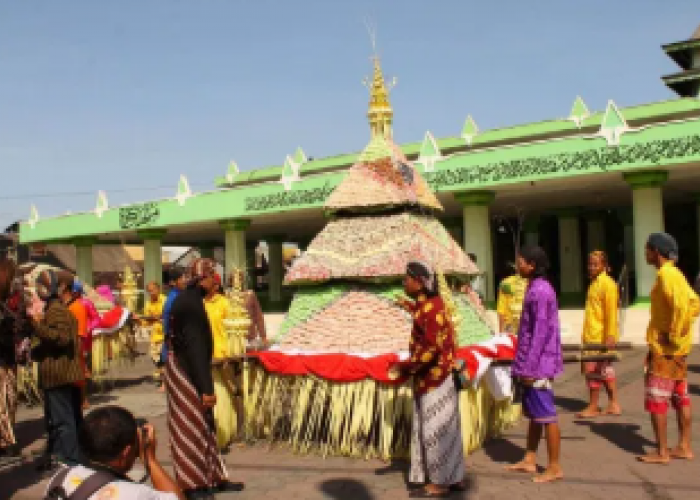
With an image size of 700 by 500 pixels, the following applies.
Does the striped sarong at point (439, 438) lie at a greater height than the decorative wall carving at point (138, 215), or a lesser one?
lesser

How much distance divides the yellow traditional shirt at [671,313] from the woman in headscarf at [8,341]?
4.94 meters

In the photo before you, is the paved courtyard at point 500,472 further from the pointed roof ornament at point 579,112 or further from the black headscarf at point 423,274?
the pointed roof ornament at point 579,112

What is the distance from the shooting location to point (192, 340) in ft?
13.9

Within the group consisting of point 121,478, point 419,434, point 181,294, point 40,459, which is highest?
point 181,294

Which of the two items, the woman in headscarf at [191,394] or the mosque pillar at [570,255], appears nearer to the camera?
the woman in headscarf at [191,394]

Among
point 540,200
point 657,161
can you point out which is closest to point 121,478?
point 657,161

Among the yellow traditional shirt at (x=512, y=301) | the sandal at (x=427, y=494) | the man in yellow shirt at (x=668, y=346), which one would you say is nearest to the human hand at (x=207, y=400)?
the sandal at (x=427, y=494)

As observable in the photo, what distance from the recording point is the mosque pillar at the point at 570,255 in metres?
22.3

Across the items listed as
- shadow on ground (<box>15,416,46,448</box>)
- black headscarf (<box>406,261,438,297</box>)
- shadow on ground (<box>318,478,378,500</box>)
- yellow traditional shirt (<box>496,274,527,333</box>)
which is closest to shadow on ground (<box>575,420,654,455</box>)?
yellow traditional shirt (<box>496,274,527,333</box>)

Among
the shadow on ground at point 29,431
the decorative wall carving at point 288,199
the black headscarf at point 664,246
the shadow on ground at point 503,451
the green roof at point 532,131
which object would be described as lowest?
the shadow on ground at point 29,431

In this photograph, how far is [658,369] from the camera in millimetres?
5016

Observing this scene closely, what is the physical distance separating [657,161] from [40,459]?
12930 millimetres

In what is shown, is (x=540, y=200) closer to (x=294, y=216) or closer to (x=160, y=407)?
(x=294, y=216)

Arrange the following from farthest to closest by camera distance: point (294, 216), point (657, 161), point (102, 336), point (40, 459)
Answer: point (294, 216)
point (657, 161)
point (102, 336)
point (40, 459)
